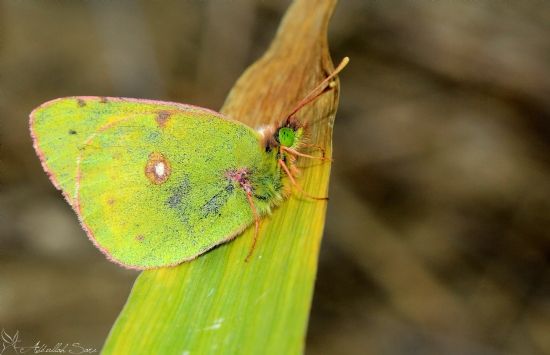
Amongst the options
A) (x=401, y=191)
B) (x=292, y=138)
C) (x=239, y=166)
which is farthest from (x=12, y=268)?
(x=401, y=191)

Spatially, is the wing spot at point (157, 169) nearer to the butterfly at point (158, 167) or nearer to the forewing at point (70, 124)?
the butterfly at point (158, 167)

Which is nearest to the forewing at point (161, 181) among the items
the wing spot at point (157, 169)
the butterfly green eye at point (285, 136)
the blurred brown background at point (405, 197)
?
the wing spot at point (157, 169)

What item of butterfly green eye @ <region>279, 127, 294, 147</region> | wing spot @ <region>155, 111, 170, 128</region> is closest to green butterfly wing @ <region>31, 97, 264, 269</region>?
Answer: wing spot @ <region>155, 111, 170, 128</region>

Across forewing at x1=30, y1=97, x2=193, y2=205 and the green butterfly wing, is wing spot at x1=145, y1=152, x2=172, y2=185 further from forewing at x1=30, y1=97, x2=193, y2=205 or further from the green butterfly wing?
forewing at x1=30, y1=97, x2=193, y2=205

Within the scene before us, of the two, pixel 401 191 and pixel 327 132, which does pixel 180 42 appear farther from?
pixel 327 132

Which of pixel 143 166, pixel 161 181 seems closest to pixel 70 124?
pixel 143 166

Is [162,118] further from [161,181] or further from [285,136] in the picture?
[285,136]
